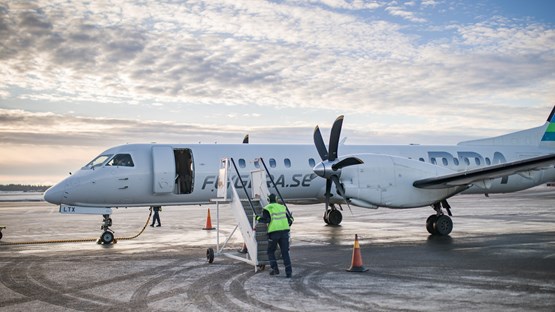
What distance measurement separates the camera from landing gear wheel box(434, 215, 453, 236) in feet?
63.6

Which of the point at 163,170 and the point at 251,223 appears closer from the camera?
the point at 251,223

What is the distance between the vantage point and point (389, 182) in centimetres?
1794

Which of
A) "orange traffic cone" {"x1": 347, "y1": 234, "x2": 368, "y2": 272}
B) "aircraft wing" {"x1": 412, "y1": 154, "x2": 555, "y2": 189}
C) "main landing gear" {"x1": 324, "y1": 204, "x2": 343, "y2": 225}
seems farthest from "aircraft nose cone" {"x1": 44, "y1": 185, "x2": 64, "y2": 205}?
"aircraft wing" {"x1": 412, "y1": 154, "x2": 555, "y2": 189}

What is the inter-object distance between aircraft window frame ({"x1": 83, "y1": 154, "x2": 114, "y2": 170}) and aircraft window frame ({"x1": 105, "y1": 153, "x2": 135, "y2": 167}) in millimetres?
186

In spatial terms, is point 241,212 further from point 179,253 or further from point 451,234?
point 451,234

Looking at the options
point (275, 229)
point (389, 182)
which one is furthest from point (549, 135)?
point (275, 229)

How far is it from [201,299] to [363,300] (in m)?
2.84

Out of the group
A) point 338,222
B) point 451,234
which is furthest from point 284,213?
point 338,222

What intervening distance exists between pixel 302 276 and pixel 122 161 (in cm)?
1055

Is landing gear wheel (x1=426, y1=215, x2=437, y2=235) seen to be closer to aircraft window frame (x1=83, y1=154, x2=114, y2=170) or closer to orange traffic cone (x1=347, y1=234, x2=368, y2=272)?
orange traffic cone (x1=347, y1=234, x2=368, y2=272)

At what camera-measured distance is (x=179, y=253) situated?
15.7 m

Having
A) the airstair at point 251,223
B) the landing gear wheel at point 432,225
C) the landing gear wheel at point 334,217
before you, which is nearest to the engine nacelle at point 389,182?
the landing gear wheel at point 432,225

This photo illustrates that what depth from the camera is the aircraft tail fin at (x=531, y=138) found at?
2656cm

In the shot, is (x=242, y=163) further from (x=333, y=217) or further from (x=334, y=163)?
(x=333, y=217)
